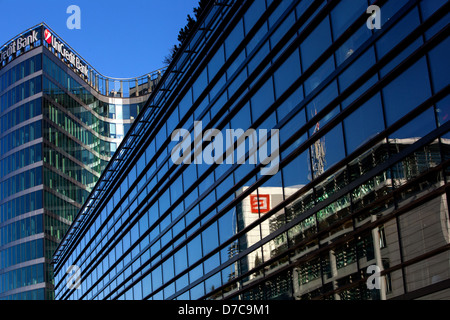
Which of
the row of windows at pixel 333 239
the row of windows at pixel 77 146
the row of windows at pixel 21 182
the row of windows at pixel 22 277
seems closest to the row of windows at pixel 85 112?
the row of windows at pixel 77 146

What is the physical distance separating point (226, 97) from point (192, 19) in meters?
6.69

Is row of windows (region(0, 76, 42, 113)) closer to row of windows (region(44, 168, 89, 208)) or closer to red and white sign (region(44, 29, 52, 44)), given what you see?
red and white sign (region(44, 29, 52, 44))

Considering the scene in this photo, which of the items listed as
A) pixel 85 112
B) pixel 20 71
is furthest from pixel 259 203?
pixel 85 112

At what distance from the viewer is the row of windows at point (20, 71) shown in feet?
289

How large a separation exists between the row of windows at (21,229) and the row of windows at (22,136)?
9714 mm

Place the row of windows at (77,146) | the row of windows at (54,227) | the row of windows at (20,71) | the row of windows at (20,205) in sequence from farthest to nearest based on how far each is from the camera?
the row of windows at (20,71)
the row of windows at (77,146)
the row of windows at (20,205)
the row of windows at (54,227)

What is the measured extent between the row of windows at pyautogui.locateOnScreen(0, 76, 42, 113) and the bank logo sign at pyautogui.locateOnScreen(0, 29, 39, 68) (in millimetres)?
4947

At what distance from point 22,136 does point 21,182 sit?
5800 mm

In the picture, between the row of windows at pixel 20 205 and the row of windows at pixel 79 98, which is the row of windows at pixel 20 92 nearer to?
the row of windows at pixel 79 98

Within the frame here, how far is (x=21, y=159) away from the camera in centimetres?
8650

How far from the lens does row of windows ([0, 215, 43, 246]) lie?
83.4 m

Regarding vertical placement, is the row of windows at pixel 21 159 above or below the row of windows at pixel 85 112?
below

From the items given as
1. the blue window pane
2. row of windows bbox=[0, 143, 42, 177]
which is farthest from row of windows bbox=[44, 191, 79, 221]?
the blue window pane
